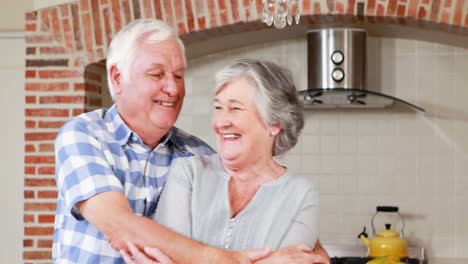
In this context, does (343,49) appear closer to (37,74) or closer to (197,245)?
(37,74)

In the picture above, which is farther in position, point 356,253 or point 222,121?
point 356,253

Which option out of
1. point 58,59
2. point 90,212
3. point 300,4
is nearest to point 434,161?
point 300,4

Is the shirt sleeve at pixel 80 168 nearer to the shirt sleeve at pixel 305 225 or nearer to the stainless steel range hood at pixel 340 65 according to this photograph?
the shirt sleeve at pixel 305 225

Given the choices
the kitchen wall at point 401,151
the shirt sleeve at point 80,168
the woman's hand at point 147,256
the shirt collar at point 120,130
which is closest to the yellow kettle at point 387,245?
the kitchen wall at point 401,151

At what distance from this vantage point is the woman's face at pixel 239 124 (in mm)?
2221

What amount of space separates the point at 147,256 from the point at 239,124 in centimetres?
39

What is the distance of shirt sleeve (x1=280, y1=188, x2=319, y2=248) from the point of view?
2.21 m

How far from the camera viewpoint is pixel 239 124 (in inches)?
87.4

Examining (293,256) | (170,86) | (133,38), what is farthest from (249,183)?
(133,38)

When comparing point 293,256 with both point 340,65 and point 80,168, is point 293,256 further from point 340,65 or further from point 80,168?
point 340,65

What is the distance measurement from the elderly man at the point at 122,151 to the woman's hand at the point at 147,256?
37mm

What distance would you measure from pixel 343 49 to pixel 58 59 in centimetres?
179

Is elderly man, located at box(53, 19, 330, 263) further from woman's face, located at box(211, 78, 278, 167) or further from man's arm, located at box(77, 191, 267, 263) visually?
woman's face, located at box(211, 78, 278, 167)

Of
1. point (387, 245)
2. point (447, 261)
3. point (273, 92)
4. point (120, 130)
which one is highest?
point (273, 92)
